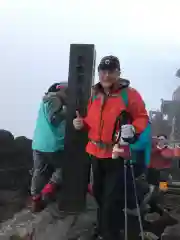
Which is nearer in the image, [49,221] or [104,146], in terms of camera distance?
[104,146]

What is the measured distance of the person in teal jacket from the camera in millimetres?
3902

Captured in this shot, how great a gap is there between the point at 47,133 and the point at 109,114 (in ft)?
3.79

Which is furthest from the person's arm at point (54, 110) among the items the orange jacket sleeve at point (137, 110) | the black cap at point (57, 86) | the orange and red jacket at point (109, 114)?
the orange jacket sleeve at point (137, 110)

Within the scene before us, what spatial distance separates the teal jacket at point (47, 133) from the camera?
3938mm

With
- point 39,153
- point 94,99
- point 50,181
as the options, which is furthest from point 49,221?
point 94,99

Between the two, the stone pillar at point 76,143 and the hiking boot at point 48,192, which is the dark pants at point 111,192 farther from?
the hiking boot at point 48,192

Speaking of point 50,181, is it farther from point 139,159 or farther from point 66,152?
point 139,159

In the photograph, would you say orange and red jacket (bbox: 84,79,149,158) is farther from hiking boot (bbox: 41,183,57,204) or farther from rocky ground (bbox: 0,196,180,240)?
hiking boot (bbox: 41,183,57,204)

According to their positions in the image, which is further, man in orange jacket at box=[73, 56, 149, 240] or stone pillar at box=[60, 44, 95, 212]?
stone pillar at box=[60, 44, 95, 212]

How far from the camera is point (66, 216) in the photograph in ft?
12.3

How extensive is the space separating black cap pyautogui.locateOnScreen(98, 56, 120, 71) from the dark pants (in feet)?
2.52

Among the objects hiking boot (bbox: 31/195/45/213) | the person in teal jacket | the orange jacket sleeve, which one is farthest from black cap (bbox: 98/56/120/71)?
hiking boot (bbox: 31/195/45/213)

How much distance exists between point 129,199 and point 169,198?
6.79 feet

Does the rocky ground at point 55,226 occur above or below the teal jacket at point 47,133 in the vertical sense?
below
